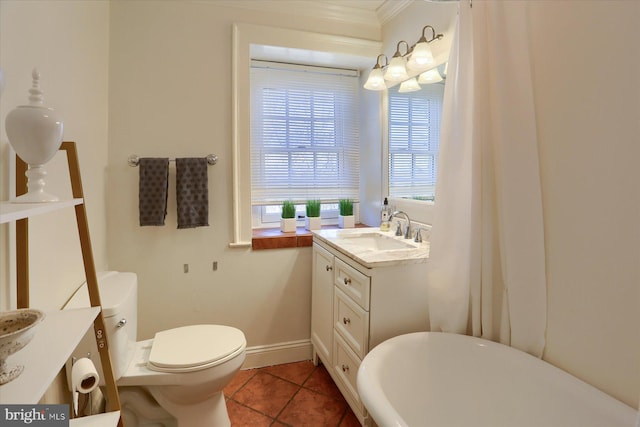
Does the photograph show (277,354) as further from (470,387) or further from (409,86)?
(409,86)

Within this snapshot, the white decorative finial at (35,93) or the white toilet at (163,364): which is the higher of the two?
the white decorative finial at (35,93)

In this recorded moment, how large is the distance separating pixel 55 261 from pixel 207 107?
1.24 m

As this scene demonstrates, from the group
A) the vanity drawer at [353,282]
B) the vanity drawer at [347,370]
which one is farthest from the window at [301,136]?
the vanity drawer at [347,370]

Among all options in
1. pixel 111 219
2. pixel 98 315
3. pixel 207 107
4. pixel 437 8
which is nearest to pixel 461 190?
pixel 437 8

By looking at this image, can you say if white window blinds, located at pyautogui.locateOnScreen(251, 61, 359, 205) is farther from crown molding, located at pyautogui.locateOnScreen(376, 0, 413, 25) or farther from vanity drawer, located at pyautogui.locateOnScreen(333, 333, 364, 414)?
vanity drawer, located at pyautogui.locateOnScreen(333, 333, 364, 414)

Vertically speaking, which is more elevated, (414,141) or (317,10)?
(317,10)

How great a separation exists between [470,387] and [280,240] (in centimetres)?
137

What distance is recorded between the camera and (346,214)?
100 inches

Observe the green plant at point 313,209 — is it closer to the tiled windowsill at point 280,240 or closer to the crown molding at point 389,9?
the tiled windowsill at point 280,240

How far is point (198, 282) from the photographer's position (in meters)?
2.17

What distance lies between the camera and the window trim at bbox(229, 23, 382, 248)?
2.15m

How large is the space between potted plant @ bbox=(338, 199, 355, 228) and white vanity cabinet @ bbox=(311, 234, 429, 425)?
2.04 feet

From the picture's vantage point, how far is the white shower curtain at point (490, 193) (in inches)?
50.2

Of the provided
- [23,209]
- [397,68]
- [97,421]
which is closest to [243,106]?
[397,68]
